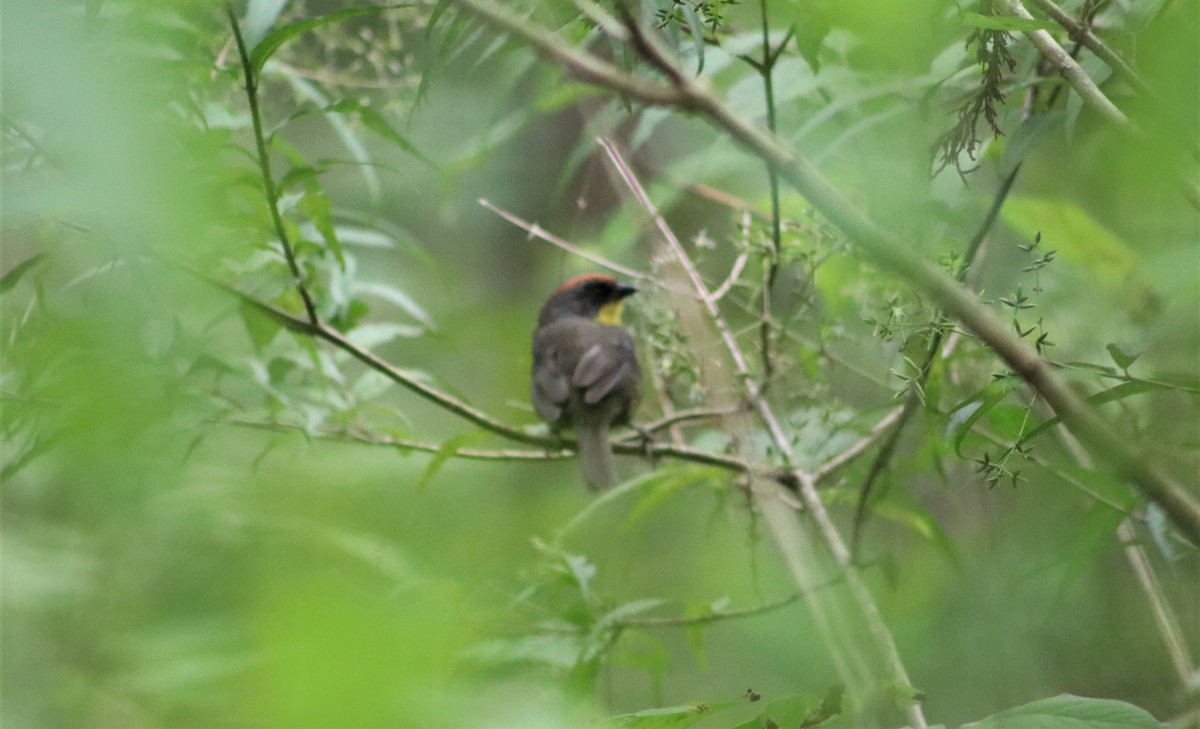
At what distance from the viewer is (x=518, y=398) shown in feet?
17.5

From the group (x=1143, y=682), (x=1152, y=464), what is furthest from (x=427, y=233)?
(x=1152, y=464)

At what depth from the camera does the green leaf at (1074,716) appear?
1223 millimetres

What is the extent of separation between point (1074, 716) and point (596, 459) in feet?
8.28

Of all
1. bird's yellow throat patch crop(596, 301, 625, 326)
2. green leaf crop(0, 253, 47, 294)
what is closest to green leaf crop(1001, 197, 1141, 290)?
green leaf crop(0, 253, 47, 294)

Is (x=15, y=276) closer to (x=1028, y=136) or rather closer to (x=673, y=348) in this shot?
(x=673, y=348)

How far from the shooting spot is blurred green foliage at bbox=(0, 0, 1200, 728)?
2.26 ft

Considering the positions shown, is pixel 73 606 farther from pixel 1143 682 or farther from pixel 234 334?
pixel 1143 682

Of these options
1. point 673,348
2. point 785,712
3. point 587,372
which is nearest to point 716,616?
point 673,348

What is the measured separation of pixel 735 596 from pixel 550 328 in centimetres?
158

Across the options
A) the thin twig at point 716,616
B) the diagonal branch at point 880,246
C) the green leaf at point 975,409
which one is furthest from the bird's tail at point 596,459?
the diagonal branch at point 880,246

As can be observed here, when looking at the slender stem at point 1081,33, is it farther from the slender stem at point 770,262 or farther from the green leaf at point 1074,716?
the green leaf at point 1074,716

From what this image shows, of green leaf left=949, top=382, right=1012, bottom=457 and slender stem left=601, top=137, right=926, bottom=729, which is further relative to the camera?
slender stem left=601, top=137, right=926, bottom=729

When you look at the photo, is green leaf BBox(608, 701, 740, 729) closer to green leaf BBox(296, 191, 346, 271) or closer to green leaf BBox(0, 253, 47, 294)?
green leaf BBox(296, 191, 346, 271)

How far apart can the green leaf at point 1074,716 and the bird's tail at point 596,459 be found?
7.55 feet
